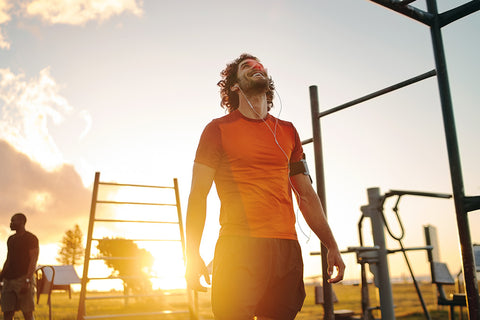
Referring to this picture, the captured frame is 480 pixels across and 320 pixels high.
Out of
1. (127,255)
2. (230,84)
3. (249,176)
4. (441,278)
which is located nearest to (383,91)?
(230,84)

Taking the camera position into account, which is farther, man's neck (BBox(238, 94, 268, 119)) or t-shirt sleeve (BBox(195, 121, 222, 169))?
Result: man's neck (BBox(238, 94, 268, 119))

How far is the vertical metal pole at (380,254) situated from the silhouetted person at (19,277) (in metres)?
4.65

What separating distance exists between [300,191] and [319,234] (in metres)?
0.20

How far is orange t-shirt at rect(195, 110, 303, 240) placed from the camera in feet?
5.16

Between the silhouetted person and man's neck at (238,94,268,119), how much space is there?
5242 millimetres

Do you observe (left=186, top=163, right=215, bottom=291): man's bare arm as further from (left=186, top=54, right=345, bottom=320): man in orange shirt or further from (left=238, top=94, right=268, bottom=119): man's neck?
(left=238, top=94, right=268, bottom=119): man's neck

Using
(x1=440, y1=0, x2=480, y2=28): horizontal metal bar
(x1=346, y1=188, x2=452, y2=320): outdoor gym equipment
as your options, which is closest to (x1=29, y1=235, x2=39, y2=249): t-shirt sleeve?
(x1=346, y1=188, x2=452, y2=320): outdoor gym equipment

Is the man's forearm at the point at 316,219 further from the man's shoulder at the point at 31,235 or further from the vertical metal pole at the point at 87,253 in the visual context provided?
the man's shoulder at the point at 31,235

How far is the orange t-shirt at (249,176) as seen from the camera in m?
1.57

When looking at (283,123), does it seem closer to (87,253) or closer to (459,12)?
(459,12)

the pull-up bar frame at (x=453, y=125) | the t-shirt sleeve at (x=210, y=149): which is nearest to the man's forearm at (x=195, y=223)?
the t-shirt sleeve at (x=210, y=149)

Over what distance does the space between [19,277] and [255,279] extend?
17.9 feet

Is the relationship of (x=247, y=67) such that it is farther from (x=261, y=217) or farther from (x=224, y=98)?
(x=261, y=217)

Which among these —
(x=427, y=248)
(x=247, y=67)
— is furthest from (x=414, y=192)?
(x=247, y=67)
